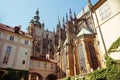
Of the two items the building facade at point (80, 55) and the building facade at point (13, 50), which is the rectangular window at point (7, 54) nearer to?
the building facade at point (13, 50)

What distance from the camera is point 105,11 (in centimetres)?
1614

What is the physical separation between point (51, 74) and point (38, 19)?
44.4 meters

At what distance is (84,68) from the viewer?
25.2m

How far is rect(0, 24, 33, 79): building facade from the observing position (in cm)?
2200

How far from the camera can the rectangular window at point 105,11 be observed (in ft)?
51.1

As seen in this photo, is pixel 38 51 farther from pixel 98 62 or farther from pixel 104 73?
pixel 104 73

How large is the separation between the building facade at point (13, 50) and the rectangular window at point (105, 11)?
17203 millimetres

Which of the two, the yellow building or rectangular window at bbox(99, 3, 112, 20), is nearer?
the yellow building

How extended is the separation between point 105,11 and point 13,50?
18.8m

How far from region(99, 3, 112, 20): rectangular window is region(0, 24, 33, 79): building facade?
677 inches

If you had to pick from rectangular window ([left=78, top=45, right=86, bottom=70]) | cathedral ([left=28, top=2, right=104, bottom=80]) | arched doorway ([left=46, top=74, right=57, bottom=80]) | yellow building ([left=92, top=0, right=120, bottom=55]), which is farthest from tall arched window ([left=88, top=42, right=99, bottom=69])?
arched doorway ([left=46, top=74, right=57, bottom=80])

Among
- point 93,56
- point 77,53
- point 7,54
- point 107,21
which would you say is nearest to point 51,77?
point 77,53

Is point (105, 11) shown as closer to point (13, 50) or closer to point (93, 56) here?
point (93, 56)

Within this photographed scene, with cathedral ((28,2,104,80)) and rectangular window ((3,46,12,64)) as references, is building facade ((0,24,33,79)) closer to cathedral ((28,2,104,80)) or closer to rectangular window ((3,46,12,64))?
rectangular window ((3,46,12,64))
